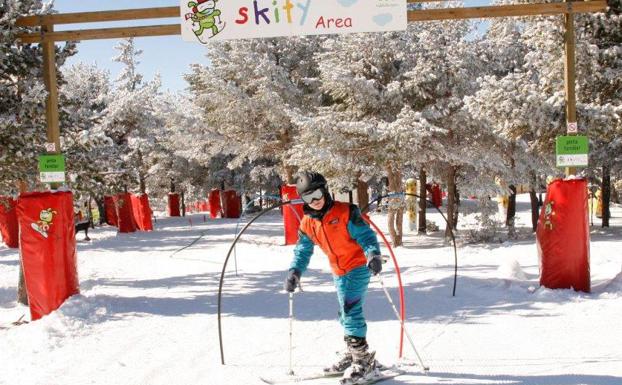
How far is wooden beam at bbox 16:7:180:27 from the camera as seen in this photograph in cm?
830

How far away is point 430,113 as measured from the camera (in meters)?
15.1

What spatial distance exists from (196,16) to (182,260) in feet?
27.5

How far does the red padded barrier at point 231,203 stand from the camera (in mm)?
34722

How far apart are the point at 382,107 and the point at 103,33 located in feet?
29.4

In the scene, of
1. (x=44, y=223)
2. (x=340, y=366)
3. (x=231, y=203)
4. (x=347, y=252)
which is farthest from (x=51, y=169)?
(x=231, y=203)

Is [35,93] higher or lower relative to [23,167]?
higher

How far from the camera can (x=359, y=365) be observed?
4828 millimetres

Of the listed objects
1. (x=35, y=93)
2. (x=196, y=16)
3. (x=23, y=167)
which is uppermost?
(x=196, y=16)

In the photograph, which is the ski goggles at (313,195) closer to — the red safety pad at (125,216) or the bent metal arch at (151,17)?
the bent metal arch at (151,17)

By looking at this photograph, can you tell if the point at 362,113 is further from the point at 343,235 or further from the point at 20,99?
the point at 343,235

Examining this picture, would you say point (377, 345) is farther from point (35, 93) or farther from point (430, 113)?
point (430, 113)

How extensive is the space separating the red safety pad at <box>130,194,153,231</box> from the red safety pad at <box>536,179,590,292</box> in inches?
836

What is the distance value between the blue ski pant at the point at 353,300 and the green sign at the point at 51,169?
5.36 metres

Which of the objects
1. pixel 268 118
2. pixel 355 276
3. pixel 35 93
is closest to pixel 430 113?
pixel 268 118
